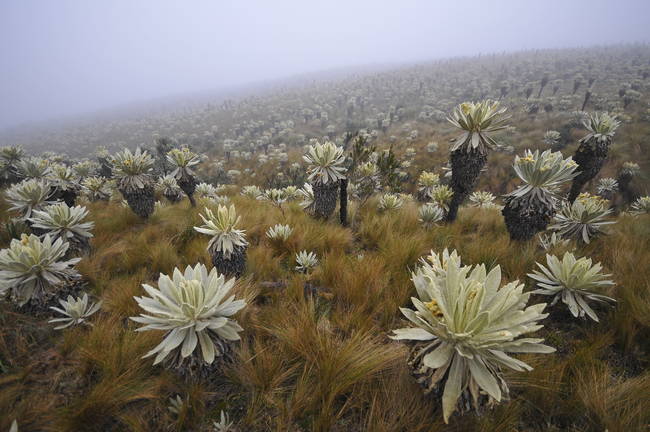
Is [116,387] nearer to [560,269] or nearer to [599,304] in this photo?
[560,269]

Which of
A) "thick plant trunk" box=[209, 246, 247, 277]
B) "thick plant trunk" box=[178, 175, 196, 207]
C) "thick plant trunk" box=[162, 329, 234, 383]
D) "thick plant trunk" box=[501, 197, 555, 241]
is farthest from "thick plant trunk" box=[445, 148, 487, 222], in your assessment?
"thick plant trunk" box=[178, 175, 196, 207]

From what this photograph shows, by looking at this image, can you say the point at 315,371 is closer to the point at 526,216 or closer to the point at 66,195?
the point at 526,216

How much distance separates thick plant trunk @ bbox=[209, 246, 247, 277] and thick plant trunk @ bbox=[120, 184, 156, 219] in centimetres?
280

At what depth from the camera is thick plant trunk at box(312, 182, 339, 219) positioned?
14.7 feet

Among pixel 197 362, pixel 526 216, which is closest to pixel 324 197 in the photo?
pixel 526 216

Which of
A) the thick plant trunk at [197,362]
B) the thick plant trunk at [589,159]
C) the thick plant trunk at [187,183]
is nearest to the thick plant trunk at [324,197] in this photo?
the thick plant trunk at [187,183]

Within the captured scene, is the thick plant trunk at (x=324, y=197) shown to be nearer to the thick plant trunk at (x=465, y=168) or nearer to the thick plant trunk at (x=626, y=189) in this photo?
the thick plant trunk at (x=465, y=168)

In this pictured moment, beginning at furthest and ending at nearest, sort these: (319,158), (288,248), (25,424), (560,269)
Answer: (319,158)
(288,248)
(560,269)
(25,424)

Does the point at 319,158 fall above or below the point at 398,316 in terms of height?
above

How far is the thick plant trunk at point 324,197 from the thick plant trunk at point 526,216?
2655mm

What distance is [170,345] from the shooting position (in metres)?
1.64

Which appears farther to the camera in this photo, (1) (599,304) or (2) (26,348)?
(1) (599,304)

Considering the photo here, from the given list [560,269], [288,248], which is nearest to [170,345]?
[288,248]

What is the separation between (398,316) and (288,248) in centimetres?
199
